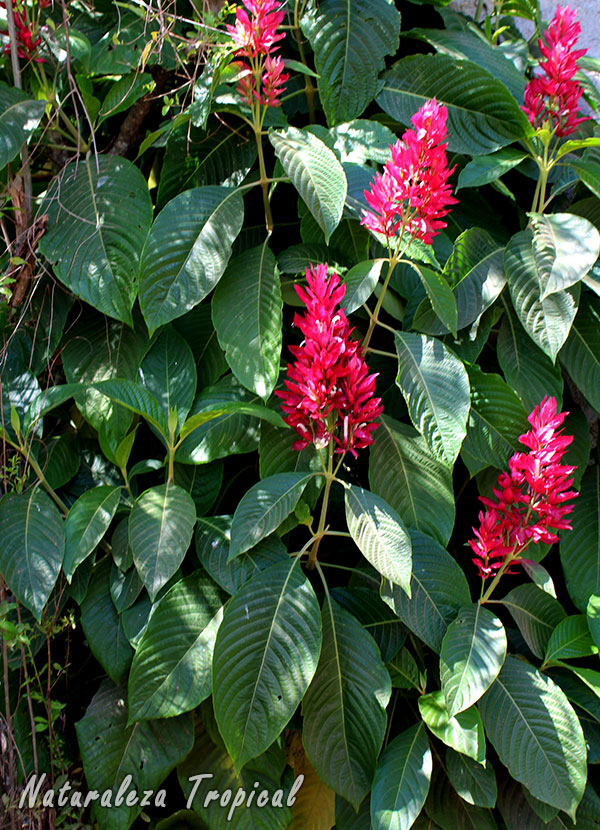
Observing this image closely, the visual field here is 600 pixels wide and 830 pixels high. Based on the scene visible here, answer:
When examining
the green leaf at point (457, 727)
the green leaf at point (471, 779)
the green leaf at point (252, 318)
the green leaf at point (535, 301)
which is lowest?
the green leaf at point (471, 779)

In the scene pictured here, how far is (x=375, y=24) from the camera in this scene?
6.29 feet

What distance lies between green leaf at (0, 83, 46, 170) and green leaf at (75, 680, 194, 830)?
1307 mm

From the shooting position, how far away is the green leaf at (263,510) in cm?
144

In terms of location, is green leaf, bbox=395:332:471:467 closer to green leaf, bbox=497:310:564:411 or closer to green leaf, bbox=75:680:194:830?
green leaf, bbox=497:310:564:411

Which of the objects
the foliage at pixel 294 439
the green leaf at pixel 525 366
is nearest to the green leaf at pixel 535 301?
the foliage at pixel 294 439

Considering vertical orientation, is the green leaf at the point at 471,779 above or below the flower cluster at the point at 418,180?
below

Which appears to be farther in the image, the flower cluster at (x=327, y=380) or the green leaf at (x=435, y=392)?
the green leaf at (x=435, y=392)

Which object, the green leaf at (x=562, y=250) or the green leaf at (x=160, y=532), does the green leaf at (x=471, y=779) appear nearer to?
the green leaf at (x=160, y=532)

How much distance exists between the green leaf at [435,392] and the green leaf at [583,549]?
1.97ft

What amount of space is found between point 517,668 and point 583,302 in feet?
3.08

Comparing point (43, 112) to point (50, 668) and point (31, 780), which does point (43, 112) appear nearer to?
point (50, 668)

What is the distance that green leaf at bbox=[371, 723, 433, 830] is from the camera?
→ 145 centimetres

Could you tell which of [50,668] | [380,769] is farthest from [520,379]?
[50,668]

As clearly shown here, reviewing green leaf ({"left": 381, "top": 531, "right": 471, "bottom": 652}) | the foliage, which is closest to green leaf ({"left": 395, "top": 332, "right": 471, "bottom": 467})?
the foliage
